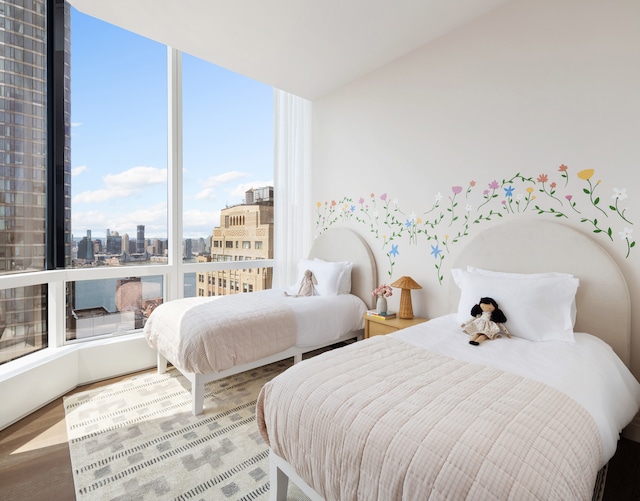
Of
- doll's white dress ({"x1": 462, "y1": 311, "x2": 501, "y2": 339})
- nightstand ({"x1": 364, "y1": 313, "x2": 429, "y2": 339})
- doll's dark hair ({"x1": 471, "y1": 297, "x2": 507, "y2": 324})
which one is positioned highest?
doll's dark hair ({"x1": 471, "y1": 297, "x2": 507, "y2": 324})

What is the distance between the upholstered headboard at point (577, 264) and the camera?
1.83m

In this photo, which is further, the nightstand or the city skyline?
the city skyline

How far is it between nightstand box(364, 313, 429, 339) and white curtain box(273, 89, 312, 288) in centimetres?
139

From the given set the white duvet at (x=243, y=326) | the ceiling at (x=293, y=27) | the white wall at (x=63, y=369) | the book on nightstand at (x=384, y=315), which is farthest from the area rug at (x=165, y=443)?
the ceiling at (x=293, y=27)

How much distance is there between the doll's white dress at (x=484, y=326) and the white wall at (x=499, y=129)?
2.22 ft

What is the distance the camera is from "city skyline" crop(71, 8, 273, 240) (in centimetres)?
287

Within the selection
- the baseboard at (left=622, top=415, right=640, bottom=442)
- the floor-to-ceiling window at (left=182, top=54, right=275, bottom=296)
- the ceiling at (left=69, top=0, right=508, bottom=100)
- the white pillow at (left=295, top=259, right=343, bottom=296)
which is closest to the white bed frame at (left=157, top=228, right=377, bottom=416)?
the white pillow at (left=295, top=259, right=343, bottom=296)

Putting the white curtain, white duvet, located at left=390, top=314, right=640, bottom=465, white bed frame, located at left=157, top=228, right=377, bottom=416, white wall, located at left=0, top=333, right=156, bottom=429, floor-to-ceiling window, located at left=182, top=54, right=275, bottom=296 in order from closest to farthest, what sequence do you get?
white duvet, located at left=390, top=314, right=640, bottom=465
white wall, located at left=0, top=333, right=156, bottom=429
white bed frame, located at left=157, top=228, right=377, bottom=416
floor-to-ceiling window, located at left=182, top=54, right=275, bottom=296
the white curtain

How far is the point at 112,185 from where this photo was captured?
120 inches

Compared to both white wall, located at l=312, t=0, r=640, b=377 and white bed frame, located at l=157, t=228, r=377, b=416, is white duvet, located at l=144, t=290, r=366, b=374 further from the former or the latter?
white wall, located at l=312, t=0, r=640, b=377

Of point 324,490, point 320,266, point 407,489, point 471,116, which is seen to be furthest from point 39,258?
point 471,116

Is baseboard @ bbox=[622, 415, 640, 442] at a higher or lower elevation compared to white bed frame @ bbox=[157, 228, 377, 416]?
lower

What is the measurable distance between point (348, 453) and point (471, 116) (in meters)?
2.37

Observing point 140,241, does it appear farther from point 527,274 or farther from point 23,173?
point 527,274
